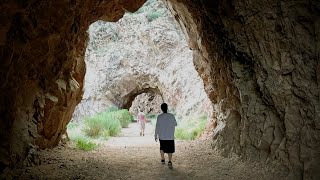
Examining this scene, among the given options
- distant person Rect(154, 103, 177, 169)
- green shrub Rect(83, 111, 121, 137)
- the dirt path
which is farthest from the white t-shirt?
green shrub Rect(83, 111, 121, 137)

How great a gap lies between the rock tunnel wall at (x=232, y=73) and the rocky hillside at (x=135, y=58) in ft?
53.6

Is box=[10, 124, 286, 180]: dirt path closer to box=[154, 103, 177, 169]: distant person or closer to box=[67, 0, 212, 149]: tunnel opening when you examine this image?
box=[154, 103, 177, 169]: distant person

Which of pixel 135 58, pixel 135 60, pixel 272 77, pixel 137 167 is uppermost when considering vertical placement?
pixel 135 58

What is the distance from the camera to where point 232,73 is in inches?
348

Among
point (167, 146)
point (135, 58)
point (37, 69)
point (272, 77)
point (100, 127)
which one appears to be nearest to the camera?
point (272, 77)

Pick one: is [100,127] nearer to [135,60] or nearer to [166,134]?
[166,134]

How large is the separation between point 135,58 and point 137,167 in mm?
20743

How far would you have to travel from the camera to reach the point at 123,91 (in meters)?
30.2

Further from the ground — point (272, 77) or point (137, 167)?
point (272, 77)

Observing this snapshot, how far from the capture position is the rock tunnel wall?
627cm

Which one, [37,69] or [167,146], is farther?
[37,69]

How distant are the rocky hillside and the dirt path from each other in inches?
657

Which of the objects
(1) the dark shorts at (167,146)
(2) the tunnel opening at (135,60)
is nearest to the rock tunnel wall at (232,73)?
(1) the dark shorts at (167,146)

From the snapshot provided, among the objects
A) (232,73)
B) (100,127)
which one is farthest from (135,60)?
(232,73)
